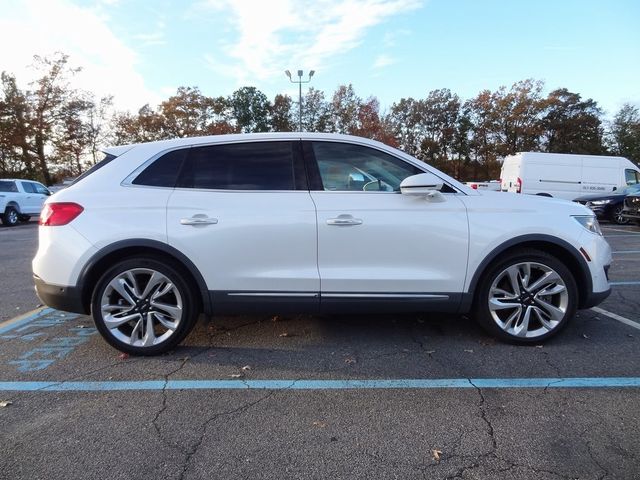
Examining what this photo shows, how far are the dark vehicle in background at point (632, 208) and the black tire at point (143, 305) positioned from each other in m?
14.6

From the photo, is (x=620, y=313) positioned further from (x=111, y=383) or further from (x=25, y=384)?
(x=25, y=384)

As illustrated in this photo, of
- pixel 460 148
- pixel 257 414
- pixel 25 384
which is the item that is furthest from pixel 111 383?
pixel 460 148

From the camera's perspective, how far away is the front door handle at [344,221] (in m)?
3.37

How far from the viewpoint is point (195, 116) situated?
146ft

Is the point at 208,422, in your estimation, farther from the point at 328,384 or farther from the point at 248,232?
the point at 248,232

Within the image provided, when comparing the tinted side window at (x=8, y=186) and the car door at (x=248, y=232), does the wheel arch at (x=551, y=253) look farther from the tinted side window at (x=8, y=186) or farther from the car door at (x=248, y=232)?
the tinted side window at (x=8, y=186)

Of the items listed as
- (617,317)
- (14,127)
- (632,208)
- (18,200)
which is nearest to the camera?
(617,317)

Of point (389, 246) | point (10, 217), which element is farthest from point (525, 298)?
point (10, 217)

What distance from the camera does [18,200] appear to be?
1742 cm

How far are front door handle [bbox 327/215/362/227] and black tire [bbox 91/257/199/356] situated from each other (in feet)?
4.25

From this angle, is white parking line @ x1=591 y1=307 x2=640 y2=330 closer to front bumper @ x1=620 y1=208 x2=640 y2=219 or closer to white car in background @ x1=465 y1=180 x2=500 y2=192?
white car in background @ x1=465 y1=180 x2=500 y2=192

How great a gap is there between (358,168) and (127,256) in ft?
6.75

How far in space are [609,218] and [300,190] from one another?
15652 mm

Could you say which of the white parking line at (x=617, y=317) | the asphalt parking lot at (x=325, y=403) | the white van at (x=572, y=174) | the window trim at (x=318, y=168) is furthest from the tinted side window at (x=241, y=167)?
the white van at (x=572, y=174)
